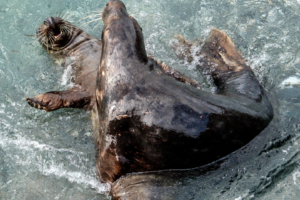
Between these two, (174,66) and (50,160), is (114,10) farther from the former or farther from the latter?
(50,160)

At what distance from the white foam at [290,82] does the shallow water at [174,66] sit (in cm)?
1

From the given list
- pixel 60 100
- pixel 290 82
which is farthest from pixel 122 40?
pixel 290 82

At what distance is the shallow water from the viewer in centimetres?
378

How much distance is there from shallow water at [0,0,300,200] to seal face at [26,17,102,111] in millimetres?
245

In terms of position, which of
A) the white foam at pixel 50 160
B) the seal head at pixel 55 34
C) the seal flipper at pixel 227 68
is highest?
the seal head at pixel 55 34

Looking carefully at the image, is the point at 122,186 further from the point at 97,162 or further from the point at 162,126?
the point at 162,126

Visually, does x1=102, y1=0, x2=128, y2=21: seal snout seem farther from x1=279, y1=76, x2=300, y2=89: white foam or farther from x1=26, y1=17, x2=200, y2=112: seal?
x1=279, y1=76, x2=300, y2=89: white foam

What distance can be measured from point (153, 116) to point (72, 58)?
2.90 m

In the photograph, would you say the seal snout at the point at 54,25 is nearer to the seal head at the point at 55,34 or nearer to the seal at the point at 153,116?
Result: the seal head at the point at 55,34

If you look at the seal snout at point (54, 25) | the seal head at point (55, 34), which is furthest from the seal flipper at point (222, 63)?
the seal snout at point (54, 25)

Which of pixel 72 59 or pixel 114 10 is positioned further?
pixel 72 59

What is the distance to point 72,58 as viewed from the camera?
19.9ft

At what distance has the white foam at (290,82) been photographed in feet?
16.0

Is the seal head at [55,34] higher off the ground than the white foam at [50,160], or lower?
higher
